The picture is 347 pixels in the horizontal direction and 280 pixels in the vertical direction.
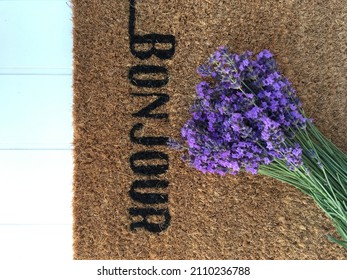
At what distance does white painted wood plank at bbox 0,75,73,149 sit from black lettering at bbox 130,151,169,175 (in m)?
0.29

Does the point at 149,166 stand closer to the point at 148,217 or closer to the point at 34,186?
the point at 148,217

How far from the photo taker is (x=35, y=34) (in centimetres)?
174

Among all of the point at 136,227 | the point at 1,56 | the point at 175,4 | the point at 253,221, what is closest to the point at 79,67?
the point at 1,56

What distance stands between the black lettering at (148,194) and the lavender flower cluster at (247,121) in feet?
0.84

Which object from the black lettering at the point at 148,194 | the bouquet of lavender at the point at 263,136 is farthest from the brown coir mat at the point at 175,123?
the bouquet of lavender at the point at 263,136

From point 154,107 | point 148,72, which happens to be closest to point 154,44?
point 148,72

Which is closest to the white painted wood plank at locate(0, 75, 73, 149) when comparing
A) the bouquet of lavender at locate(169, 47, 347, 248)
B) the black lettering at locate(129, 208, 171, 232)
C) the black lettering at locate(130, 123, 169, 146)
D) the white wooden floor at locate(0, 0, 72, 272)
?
the white wooden floor at locate(0, 0, 72, 272)

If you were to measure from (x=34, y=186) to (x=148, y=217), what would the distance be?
51 cm

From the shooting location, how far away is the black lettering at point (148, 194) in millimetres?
1657

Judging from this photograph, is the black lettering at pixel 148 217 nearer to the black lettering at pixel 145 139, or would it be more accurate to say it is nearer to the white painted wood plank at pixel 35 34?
the black lettering at pixel 145 139

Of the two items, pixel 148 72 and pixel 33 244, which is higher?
pixel 148 72

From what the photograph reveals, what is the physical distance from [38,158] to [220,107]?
32.8 inches

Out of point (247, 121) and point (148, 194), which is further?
point (148, 194)

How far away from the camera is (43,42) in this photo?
5.69 ft
